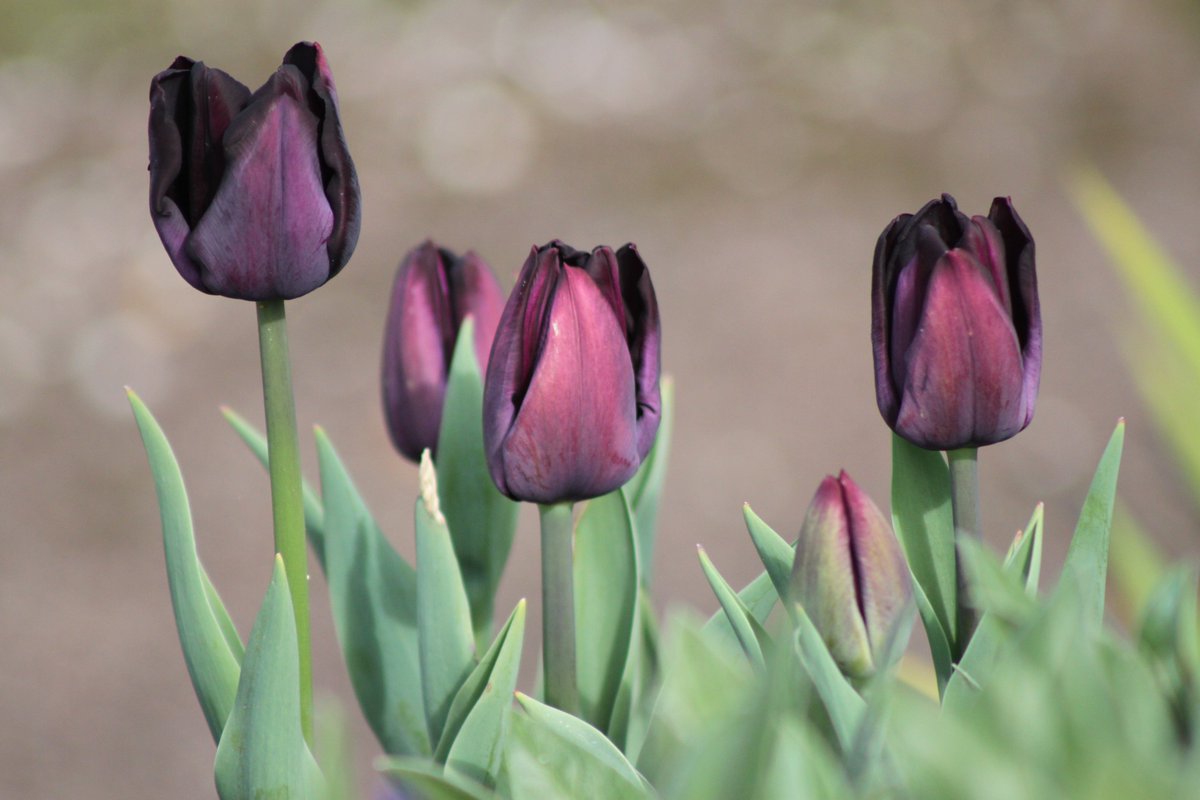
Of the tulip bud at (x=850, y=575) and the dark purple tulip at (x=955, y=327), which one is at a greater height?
the dark purple tulip at (x=955, y=327)

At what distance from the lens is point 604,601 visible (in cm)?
63

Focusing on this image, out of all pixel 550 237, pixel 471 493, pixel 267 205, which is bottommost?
pixel 471 493

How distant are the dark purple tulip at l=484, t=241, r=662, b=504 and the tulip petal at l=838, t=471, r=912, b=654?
0.29 feet

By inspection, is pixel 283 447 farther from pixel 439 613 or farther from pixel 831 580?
pixel 831 580

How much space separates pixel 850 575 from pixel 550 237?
256 centimetres

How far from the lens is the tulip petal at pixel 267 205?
0.46m

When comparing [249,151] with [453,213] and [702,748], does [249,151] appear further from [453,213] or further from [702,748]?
[453,213]

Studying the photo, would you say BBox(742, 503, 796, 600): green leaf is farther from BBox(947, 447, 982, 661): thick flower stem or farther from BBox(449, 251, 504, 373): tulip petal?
BBox(449, 251, 504, 373): tulip petal

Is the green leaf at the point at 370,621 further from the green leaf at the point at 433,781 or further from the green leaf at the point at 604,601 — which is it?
the green leaf at the point at 433,781

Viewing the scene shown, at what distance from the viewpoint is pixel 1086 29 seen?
360 centimetres

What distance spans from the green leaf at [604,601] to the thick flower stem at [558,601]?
0.09 m

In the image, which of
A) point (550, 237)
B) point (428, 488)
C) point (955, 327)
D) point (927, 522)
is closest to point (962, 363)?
point (955, 327)

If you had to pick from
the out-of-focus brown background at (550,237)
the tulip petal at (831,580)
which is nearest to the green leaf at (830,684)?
the tulip petal at (831,580)

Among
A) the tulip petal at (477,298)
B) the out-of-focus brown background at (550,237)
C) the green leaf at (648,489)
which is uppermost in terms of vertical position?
the out-of-focus brown background at (550,237)
